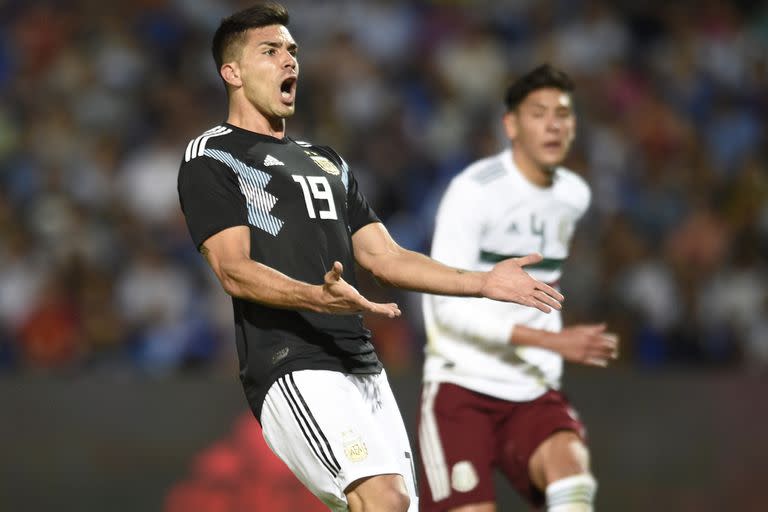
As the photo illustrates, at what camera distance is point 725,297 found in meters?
9.61

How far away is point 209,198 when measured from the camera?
4637 mm

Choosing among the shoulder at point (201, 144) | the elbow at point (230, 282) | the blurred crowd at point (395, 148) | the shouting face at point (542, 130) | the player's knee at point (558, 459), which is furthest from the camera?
the blurred crowd at point (395, 148)

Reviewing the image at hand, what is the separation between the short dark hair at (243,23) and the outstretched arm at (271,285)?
851 mm

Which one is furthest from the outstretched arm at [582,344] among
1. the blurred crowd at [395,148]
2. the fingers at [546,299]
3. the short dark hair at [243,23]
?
the blurred crowd at [395,148]

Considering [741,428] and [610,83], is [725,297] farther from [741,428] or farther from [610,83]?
[610,83]

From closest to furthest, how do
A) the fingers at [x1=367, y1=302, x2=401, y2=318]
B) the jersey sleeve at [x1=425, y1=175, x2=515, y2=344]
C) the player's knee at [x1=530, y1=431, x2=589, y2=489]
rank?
the fingers at [x1=367, y1=302, x2=401, y2=318] < the player's knee at [x1=530, y1=431, x2=589, y2=489] < the jersey sleeve at [x1=425, y1=175, x2=515, y2=344]

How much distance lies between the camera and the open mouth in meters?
4.98

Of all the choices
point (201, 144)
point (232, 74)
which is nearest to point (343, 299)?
point (201, 144)

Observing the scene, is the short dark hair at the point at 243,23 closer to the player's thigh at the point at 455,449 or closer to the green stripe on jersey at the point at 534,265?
the green stripe on jersey at the point at 534,265

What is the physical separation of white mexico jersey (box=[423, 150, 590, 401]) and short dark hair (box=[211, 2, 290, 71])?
1.48m

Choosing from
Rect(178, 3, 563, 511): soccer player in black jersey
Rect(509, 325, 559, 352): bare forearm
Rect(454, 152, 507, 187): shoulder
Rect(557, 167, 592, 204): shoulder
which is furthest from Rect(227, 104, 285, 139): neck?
Rect(557, 167, 592, 204): shoulder

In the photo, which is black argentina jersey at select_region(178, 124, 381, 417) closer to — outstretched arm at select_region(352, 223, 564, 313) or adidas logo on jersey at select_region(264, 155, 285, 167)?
adidas logo on jersey at select_region(264, 155, 285, 167)

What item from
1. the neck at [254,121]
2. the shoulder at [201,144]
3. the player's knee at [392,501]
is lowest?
the player's knee at [392,501]

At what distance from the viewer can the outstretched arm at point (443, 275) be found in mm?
4543
